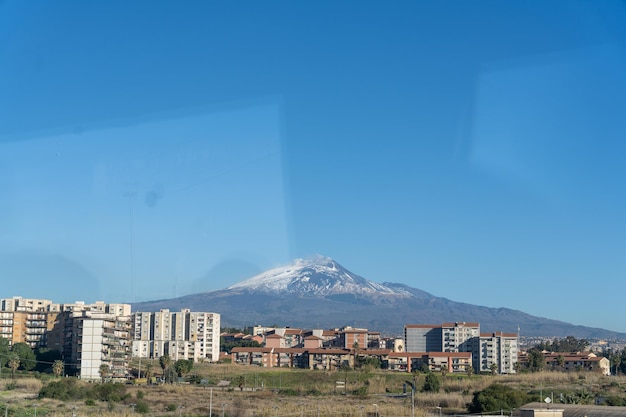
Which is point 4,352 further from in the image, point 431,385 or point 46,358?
point 431,385

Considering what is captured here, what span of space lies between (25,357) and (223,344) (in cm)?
2417

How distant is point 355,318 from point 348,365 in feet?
444

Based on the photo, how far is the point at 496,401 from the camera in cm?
2120

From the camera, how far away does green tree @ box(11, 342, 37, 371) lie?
118ft

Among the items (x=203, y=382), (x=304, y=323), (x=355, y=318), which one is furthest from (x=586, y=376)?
(x=355, y=318)

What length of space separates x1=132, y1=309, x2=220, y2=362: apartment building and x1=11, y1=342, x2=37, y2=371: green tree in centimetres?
1243

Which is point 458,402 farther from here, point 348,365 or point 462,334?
point 462,334

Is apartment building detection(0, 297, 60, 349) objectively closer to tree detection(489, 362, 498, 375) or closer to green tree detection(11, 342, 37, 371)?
green tree detection(11, 342, 37, 371)

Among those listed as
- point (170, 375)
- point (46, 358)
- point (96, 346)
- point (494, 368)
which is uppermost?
point (96, 346)

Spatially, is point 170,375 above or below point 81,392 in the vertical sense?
below

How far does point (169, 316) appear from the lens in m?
59.8

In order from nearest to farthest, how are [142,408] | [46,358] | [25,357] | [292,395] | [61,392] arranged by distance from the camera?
[142,408] → [61,392] → [292,395] → [25,357] → [46,358]

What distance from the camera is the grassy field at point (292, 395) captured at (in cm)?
2056

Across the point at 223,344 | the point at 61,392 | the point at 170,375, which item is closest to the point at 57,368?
the point at 170,375
